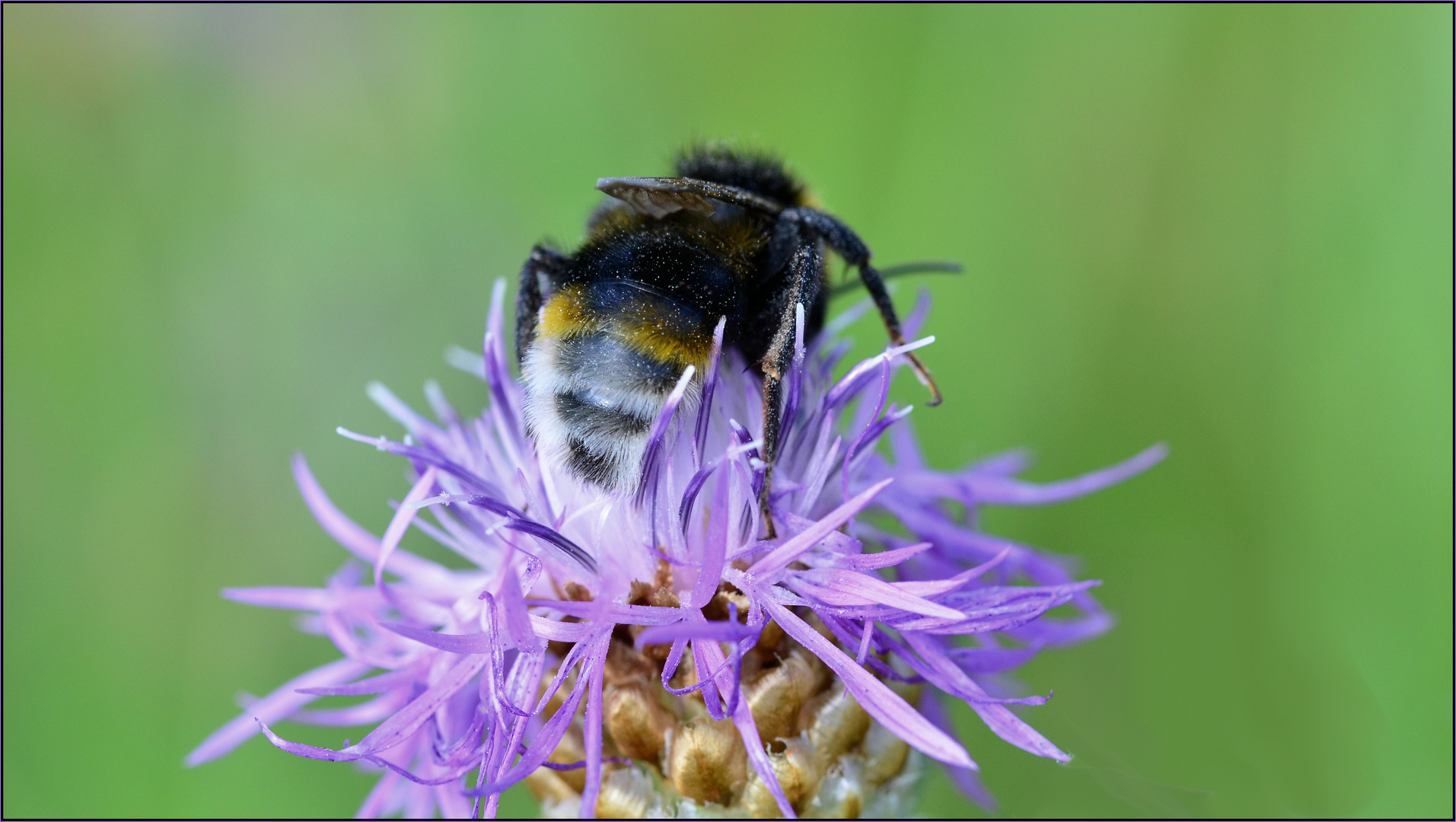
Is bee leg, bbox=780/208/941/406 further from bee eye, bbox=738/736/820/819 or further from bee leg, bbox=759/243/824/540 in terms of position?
bee eye, bbox=738/736/820/819

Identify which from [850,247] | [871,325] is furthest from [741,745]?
[871,325]

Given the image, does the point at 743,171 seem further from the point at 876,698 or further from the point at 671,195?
the point at 876,698

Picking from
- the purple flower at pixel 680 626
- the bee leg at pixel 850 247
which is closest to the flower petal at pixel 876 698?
the purple flower at pixel 680 626

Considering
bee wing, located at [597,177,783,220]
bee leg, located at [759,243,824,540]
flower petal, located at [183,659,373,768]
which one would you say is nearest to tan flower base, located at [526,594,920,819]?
bee leg, located at [759,243,824,540]

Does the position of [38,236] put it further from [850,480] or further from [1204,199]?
[1204,199]

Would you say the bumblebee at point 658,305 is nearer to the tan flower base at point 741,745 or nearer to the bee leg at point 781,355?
the bee leg at point 781,355

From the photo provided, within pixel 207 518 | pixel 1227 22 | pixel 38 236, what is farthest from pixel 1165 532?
pixel 38 236
